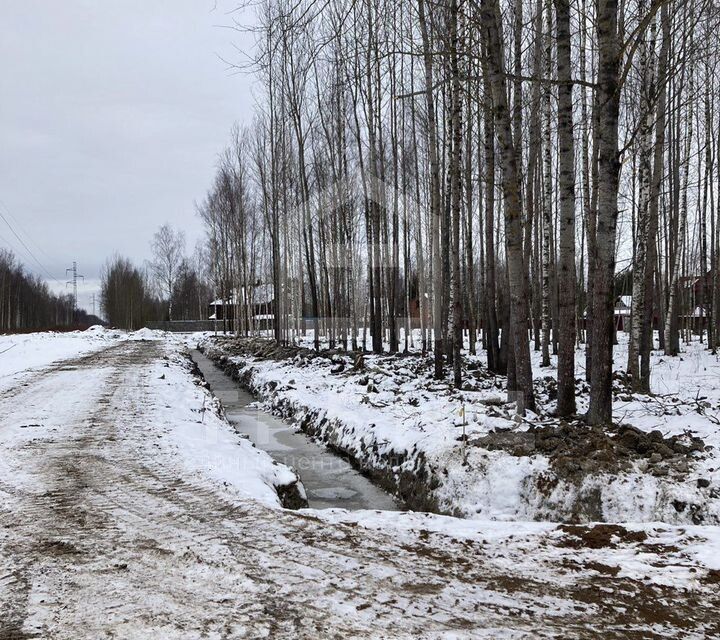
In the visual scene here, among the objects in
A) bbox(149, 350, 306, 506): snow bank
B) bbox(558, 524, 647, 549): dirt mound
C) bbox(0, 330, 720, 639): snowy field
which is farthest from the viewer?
bbox(149, 350, 306, 506): snow bank

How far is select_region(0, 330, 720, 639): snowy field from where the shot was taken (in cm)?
255

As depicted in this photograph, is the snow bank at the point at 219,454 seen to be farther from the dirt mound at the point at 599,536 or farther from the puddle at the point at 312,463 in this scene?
the dirt mound at the point at 599,536

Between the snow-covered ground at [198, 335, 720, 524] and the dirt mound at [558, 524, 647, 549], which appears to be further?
the snow-covered ground at [198, 335, 720, 524]

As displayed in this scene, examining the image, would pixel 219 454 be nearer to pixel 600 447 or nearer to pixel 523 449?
pixel 523 449

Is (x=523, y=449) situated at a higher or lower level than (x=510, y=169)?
lower

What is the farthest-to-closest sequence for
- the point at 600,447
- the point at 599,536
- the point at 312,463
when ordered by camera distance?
the point at 312,463, the point at 600,447, the point at 599,536

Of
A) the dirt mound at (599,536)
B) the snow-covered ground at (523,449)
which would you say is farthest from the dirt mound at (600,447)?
the dirt mound at (599,536)

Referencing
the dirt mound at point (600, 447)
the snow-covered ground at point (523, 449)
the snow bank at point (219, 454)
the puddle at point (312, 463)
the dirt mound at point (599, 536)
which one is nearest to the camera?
the dirt mound at point (599, 536)

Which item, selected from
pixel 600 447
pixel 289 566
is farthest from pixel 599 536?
pixel 289 566

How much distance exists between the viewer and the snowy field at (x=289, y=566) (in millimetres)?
2549

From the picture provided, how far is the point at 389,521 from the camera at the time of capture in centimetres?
415

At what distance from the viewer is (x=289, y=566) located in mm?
3201

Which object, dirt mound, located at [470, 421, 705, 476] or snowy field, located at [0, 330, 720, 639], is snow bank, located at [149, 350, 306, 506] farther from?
dirt mound, located at [470, 421, 705, 476]

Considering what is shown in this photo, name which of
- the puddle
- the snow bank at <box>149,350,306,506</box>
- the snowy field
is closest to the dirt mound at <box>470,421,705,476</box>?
the snowy field
